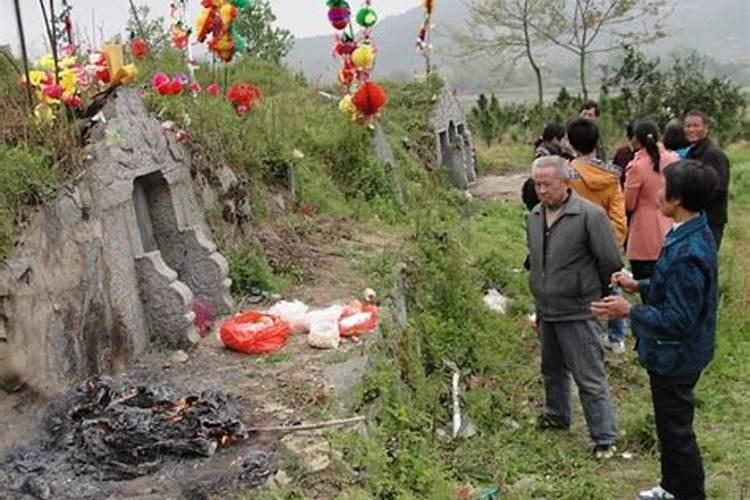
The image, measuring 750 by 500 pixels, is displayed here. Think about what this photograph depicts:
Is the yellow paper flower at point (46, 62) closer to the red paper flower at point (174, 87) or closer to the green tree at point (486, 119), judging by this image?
the red paper flower at point (174, 87)

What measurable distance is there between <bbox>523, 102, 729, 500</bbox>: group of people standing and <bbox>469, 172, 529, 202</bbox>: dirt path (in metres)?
8.09

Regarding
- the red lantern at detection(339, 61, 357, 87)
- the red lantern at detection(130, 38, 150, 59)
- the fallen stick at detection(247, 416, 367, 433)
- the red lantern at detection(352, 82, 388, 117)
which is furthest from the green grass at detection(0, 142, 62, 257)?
the red lantern at detection(339, 61, 357, 87)

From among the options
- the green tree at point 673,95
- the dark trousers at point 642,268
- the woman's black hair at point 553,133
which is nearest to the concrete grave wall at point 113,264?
the woman's black hair at point 553,133

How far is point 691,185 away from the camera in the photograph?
13.4ft

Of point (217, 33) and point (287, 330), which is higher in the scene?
point (217, 33)

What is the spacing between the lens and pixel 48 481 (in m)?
4.03

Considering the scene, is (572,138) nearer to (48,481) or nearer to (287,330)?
(287,330)

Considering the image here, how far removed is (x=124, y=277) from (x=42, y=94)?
4.03 feet

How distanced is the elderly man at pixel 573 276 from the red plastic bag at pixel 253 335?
1.57 m

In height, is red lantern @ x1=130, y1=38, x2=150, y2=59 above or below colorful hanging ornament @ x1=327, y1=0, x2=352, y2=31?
below

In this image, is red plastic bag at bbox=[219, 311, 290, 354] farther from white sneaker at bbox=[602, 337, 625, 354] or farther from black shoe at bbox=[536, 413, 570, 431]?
white sneaker at bbox=[602, 337, 625, 354]

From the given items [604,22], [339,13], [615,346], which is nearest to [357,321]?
[615,346]

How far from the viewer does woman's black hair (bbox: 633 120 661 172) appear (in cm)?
650

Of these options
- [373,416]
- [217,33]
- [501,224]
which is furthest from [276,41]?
[373,416]
